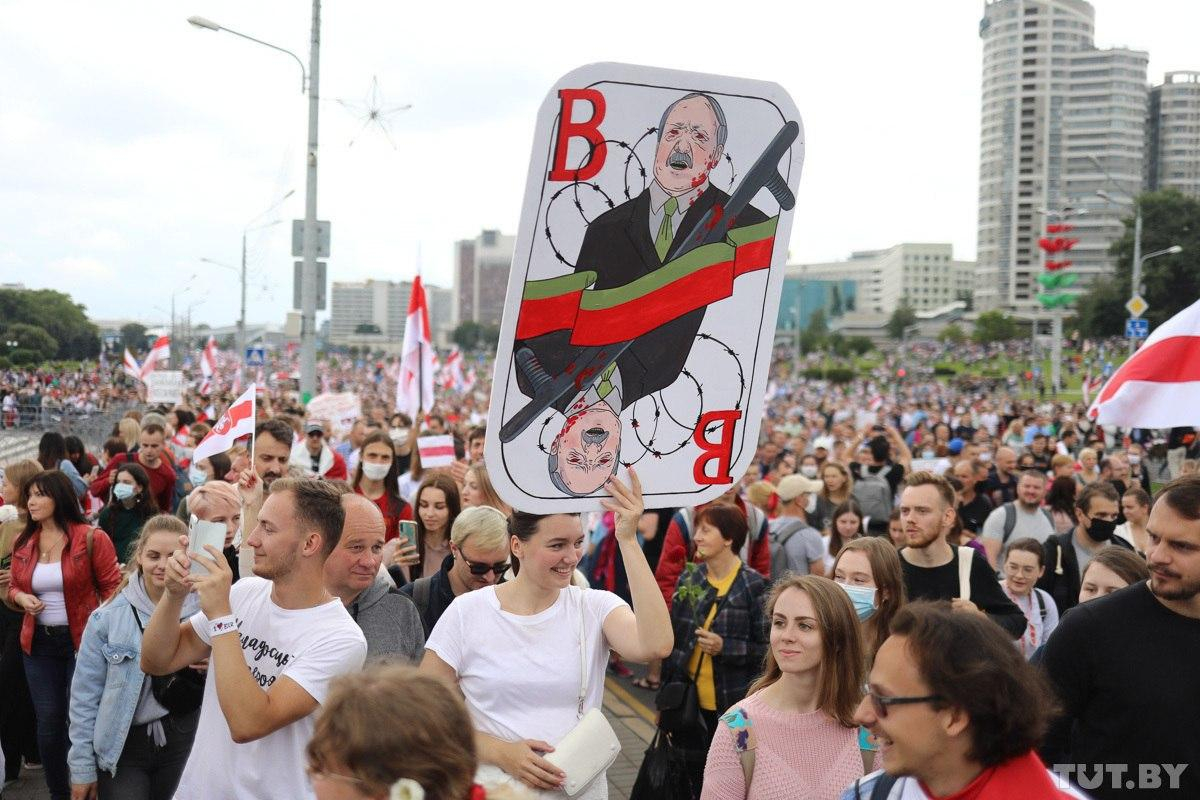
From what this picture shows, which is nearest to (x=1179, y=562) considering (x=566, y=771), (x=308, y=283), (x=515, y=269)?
(x=566, y=771)

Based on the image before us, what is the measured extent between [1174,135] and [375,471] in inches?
5618

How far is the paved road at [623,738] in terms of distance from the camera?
6391mm

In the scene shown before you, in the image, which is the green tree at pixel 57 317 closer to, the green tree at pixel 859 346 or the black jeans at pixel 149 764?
the black jeans at pixel 149 764

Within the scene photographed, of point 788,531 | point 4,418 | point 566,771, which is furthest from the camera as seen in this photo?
point 4,418

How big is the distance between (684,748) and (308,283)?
1236 cm

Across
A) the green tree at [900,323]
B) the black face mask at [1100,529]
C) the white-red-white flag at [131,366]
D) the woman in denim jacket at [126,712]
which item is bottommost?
the woman in denim jacket at [126,712]

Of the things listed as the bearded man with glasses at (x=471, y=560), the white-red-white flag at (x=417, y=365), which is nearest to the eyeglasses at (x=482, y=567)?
the bearded man with glasses at (x=471, y=560)

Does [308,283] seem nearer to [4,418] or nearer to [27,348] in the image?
[27,348]

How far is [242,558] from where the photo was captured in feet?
15.5

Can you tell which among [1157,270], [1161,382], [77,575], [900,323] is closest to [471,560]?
[77,575]

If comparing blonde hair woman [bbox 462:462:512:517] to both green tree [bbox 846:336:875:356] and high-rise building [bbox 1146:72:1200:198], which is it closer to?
green tree [bbox 846:336:875:356]

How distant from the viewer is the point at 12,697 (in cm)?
621

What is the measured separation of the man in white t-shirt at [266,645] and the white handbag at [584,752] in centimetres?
65

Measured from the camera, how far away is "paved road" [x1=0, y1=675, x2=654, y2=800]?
252 inches
